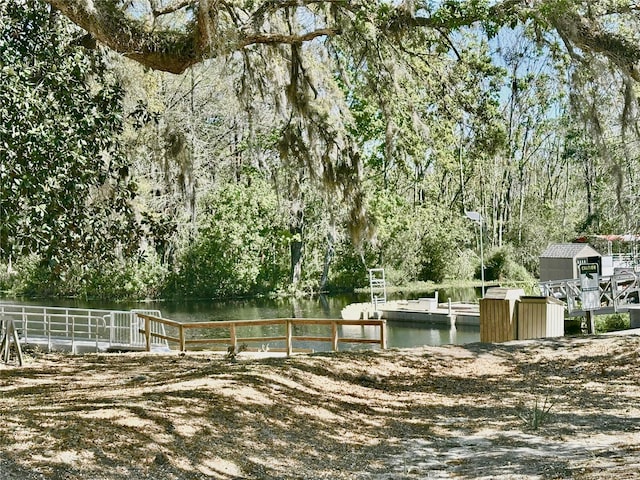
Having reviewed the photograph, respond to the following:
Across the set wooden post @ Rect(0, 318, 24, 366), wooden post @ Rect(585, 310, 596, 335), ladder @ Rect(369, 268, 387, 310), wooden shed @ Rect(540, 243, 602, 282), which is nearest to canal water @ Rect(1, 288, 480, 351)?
ladder @ Rect(369, 268, 387, 310)

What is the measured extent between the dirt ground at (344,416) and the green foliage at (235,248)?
95.1 ft

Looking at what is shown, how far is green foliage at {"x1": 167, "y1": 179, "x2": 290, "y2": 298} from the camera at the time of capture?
134ft

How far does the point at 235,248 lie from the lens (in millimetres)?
Answer: 42531

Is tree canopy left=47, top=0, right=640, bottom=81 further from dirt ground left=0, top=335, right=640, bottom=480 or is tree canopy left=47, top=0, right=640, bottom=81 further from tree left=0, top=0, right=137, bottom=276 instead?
dirt ground left=0, top=335, right=640, bottom=480

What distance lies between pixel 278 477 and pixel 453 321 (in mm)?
26824

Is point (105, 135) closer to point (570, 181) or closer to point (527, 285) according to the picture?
point (527, 285)

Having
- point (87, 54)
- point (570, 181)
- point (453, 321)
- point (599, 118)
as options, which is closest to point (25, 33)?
point (87, 54)

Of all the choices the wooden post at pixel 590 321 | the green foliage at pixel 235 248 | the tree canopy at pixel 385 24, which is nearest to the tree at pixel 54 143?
the tree canopy at pixel 385 24

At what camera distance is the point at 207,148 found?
3934cm

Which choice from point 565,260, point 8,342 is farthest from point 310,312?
point 8,342

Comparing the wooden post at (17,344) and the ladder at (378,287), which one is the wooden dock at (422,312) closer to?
the ladder at (378,287)

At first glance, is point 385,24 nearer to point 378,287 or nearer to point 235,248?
point 235,248

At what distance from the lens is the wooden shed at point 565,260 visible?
1310 inches

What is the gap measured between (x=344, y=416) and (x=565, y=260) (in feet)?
87.9
